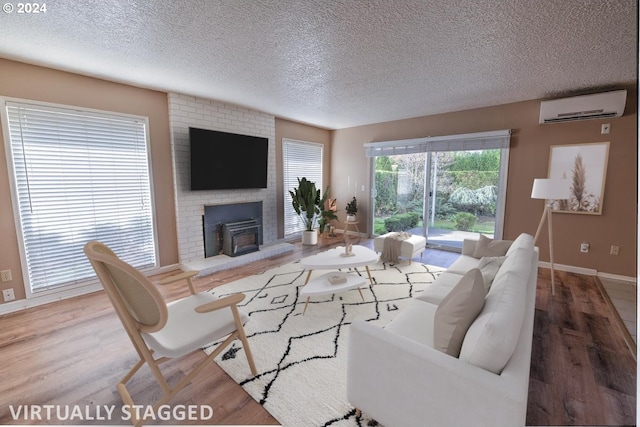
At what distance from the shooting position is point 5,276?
2723 mm

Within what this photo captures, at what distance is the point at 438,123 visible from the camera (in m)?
4.84

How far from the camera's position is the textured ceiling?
6.09ft

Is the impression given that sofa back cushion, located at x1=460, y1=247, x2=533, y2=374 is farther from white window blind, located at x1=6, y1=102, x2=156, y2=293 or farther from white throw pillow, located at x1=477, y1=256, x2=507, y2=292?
white window blind, located at x1=6, y1=102, x2=156, y2=293

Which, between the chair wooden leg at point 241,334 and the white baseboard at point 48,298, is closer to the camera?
the chair wooden leg at point 241,334

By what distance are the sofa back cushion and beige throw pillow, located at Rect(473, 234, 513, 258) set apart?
1.80 metres

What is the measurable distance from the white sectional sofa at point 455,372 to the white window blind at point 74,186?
11.2 feet

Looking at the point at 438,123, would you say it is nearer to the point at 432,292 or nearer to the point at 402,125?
the point at 402,125

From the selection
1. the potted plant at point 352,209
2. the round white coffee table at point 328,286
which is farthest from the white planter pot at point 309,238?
the round white coffee table at point 328,286

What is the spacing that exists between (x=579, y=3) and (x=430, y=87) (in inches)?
66.4

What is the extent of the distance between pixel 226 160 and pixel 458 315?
3847 mm

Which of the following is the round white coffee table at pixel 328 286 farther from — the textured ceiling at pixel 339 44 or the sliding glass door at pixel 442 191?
the sliding glass door at pixel 442 191

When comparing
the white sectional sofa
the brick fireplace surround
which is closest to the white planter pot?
the brick fireplace surround

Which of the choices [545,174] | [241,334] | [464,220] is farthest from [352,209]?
[241,334]

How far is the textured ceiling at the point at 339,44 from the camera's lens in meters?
1.86
